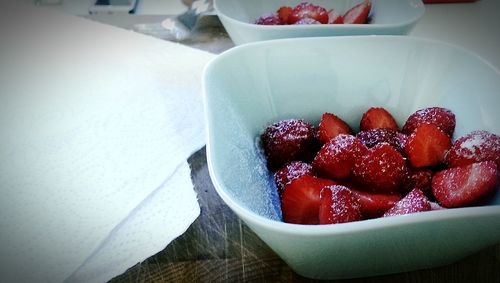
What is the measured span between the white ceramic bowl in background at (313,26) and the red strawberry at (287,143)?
0.13 m

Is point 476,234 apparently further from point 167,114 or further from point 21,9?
point 21,9

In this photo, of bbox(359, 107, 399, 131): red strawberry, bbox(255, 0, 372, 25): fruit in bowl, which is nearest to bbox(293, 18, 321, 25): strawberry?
bbox(255, 0, 372, 25): fruit in bowl

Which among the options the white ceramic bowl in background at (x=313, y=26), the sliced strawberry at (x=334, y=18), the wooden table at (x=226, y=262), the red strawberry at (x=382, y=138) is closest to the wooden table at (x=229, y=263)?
the wooden table at (x=226, y=262)

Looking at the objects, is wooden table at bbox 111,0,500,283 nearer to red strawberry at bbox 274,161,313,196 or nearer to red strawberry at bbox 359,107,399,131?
red strawberry at bbox 274,161,313,196

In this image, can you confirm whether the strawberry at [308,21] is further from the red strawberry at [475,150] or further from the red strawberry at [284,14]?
the red strawberry at [475,150]

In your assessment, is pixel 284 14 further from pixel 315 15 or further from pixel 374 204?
pixel 374 204

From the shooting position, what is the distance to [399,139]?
0.45m

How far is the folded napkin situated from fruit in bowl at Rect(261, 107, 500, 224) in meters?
0.12

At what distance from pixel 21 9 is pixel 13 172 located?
1.55 ft

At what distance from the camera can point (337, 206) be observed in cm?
33

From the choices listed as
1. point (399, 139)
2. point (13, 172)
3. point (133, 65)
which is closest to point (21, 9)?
point (133, 65)

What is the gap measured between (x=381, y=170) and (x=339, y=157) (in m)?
0.04

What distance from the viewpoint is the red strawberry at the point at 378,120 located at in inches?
18.9

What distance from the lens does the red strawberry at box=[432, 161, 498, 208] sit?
337mm
